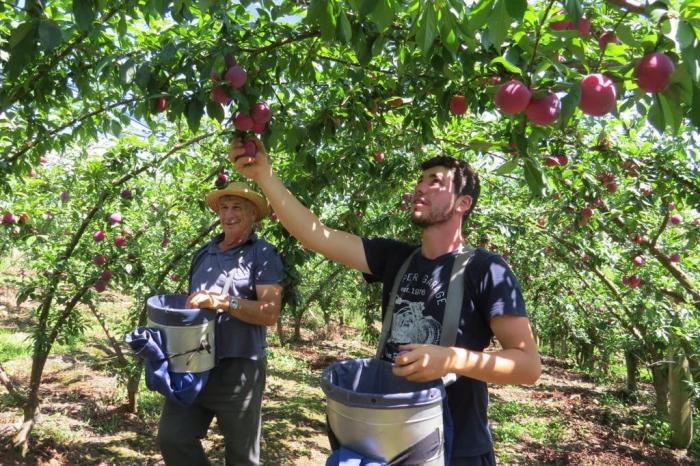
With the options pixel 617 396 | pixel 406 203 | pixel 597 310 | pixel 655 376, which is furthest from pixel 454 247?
pixel 617 396

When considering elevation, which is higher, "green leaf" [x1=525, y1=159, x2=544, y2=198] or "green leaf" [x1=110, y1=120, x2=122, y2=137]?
"green leaf" [x1=110, y1=120, x2=122, y2=137]

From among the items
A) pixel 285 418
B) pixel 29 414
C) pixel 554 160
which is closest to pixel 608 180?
pixel 554 160

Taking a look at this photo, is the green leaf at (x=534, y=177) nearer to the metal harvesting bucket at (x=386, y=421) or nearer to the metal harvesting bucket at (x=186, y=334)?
the metal harvesting bucket at (x=386, y=421)

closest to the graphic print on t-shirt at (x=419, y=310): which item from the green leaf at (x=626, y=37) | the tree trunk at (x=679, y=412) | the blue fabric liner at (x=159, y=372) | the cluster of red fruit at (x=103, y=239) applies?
the green leaf at (x=626, y=37)

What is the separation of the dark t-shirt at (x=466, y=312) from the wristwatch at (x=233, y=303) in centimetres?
82

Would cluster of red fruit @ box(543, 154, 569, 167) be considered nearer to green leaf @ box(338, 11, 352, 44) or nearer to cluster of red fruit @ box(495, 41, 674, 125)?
cluster of red fruit @ box(495, 41, 674, 125)

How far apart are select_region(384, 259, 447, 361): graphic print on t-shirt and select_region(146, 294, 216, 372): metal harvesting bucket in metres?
0.81

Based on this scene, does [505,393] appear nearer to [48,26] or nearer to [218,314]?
[218,314]

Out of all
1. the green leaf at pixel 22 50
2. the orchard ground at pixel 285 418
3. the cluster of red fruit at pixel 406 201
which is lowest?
the orchard ground at pixel 285 418

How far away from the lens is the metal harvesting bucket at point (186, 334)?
188 centimetres

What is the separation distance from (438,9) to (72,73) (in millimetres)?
1894

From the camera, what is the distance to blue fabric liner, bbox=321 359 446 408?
1055mm

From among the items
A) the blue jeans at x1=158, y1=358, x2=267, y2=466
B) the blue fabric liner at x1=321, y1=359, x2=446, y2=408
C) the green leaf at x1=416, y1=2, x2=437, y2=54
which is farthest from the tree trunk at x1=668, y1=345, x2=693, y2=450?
the green leaf at x1=416, y1=2, x2=437, y2=54

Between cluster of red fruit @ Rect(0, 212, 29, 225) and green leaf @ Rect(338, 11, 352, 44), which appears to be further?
cluster of red fruit @ Rect(0, 212, 29, 225)
